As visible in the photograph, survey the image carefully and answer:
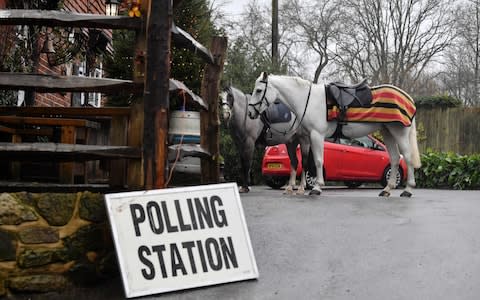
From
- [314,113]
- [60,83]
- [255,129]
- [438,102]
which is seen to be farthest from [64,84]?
[438,102]

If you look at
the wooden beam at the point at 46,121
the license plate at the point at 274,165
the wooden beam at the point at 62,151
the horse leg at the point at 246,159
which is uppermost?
the wooden beam at the point at 46,121

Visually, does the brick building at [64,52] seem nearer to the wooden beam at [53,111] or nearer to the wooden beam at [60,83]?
the wooden beam at [53,111]

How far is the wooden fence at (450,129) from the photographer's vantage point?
2247cm

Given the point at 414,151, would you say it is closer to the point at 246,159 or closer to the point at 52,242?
the point at 246,159

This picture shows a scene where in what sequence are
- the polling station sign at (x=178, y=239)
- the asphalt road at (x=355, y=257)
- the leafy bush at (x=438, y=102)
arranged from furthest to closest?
1. the leafy bush at (x=438, y=102)
2. the asphalt road at (x=355, y=257)
3. the polling station sign at (x=178, y=239)

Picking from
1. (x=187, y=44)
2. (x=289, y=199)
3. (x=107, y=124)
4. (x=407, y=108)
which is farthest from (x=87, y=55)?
(x=187, y=44)

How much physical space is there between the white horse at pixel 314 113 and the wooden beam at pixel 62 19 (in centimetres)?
593

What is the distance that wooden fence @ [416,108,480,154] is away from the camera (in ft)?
73.7

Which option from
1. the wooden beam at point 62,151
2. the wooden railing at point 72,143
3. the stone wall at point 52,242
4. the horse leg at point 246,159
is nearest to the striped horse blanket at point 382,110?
the horse leg at point 246,159

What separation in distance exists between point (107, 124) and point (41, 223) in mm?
3774

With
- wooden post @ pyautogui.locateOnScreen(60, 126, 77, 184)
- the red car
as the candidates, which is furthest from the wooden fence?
wooden post @ pyautogui.locateOnScreen(60, 126, 77, 184)

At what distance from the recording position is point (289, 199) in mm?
9820

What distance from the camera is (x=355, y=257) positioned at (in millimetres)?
5441

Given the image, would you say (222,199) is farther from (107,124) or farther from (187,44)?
(107,124)
